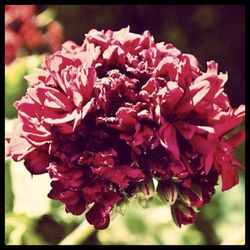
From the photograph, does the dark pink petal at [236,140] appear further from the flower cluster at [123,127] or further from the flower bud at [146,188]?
the flower bud at [146,188]

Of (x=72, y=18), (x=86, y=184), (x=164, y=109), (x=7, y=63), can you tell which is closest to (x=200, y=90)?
(x=164, y=109)

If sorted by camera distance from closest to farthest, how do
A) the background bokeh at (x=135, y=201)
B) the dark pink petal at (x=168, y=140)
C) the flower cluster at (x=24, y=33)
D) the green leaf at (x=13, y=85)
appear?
the dark pink petal at (x=168, y=140)
the background bokeh at (x=135, y=201)
the green leaf at (x=13, y=85)
the flower cluster at (x=24, y=33)

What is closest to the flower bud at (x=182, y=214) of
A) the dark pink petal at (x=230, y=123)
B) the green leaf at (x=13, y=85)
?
the dark pink petal at (x=230, y=123)

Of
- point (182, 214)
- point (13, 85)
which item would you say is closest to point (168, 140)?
point (182, 214)

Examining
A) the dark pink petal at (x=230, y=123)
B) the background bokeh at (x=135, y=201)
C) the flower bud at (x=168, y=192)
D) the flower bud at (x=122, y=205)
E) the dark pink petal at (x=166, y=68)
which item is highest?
the dark pink petal at (x=166, y=68)

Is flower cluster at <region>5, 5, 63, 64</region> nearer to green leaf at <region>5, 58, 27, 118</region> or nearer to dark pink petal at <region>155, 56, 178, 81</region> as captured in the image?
green leaf at <region>5, 58, 27, 118</region>
